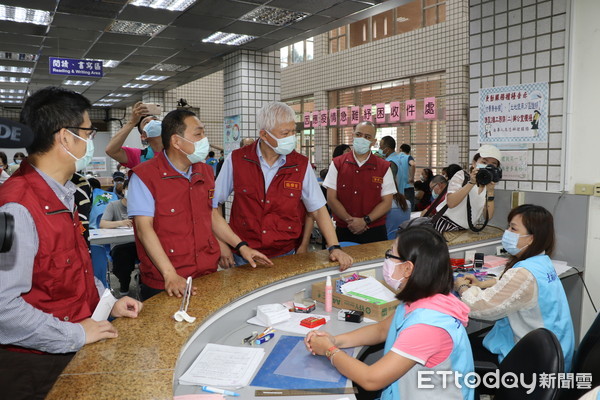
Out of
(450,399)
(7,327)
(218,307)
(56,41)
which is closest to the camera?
(7,327)

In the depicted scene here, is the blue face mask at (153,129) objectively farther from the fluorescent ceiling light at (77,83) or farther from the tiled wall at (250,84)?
the fluorescent ceiling light at (77,83)

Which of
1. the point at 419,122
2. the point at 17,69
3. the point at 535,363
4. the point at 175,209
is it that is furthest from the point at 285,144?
the point at 17,69

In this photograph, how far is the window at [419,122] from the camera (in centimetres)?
1009

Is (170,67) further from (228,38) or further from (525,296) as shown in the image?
(525,296)

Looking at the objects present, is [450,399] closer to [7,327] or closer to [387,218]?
[7,327]

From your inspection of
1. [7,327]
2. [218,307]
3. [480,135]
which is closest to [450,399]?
[218,307]

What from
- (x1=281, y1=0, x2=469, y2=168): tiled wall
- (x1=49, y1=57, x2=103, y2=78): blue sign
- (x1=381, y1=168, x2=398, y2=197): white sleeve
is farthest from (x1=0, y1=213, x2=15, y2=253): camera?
(x1=281, y1=0, x2=469, y2=168): tiled wall

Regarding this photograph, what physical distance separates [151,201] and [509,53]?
3046mm

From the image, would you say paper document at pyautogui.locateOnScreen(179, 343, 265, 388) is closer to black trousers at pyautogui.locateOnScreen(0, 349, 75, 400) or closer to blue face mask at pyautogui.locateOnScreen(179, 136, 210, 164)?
black trousers at pyautogui.locateOnScreen(0, 349, 75, 400)

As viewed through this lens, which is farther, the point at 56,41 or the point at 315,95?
the point at 315,95

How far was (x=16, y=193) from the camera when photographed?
1481 mm

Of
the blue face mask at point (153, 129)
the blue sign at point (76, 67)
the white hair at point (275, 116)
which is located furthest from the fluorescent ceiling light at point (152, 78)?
the white hair at point (275, 116)

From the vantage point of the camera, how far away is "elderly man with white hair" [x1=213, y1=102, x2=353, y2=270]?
286 cm

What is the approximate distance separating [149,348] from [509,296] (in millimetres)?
1617
